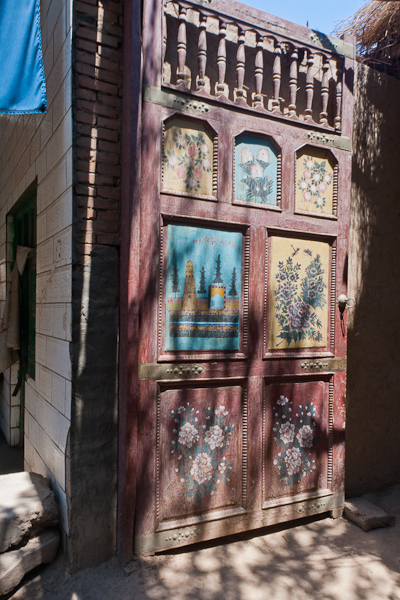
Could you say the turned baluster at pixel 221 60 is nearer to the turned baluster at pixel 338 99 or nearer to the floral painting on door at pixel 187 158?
the floral painting on door at pixel 187 158

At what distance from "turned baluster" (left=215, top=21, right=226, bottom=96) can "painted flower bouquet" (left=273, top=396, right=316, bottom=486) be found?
88.2 inches

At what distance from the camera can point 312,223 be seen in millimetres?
3242

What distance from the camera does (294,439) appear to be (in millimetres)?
3178

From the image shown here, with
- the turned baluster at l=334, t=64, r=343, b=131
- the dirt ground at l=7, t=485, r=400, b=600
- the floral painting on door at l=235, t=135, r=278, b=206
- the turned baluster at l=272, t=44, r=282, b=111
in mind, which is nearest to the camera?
the dirt ground at l=7, t=485, r=400, b=600

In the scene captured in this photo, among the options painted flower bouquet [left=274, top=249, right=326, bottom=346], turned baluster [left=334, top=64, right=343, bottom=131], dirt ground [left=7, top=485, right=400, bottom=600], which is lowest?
dirt ground [left=7, top=485, right=400, bottom=600]

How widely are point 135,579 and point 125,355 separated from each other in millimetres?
1316

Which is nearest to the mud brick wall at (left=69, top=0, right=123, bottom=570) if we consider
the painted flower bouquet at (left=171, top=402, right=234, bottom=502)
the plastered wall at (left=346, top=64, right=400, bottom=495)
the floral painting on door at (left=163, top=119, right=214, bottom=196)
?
the floral painting on door at (left=163, top=119, right=214, bottom=196)

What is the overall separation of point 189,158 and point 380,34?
8.63ft

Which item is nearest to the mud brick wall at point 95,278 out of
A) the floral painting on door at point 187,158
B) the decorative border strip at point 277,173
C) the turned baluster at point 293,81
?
the floral painting on door at point 187,158

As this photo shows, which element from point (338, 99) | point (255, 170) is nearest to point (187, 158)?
point (255, 170)

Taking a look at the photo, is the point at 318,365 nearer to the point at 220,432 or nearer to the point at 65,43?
the point at 220,432

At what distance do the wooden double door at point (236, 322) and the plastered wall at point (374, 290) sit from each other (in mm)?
365

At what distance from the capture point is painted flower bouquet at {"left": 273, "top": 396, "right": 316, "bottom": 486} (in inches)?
123

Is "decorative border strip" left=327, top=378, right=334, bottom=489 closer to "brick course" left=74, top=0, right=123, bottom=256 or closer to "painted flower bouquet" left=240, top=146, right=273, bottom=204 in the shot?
"painted flower bouquet" left=240, top=146, right=273, bottom=204
